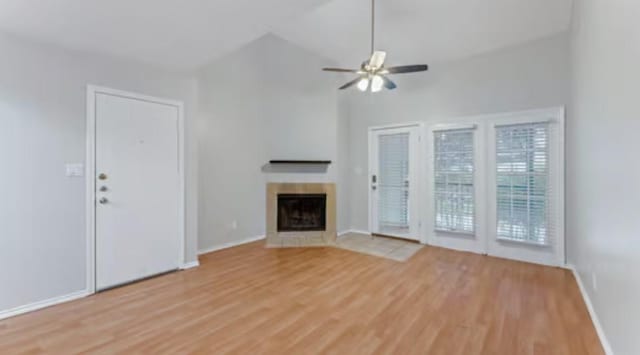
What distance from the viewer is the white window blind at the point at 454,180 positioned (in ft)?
14.3

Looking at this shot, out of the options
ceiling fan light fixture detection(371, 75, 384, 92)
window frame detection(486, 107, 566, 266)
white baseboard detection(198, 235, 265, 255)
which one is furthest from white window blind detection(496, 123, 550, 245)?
white baseboard detection(198, 235, 265, 255)

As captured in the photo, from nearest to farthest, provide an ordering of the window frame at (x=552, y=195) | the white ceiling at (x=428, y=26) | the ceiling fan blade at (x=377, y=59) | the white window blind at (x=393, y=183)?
the ceiling fan blade at (x=377, y=59)
the white ceiling at (x=428, y=26)
the window frame at (x=552, y=195)
the white window blind at (x=393, y=183)

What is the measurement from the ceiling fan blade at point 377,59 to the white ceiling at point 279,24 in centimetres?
78

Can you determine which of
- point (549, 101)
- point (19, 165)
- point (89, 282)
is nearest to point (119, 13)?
point (19, 165)

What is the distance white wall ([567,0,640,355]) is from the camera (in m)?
1.55

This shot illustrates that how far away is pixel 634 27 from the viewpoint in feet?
4.91

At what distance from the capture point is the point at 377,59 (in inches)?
130

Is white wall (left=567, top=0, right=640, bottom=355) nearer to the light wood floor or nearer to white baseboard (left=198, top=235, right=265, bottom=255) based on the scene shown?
the light wood floor

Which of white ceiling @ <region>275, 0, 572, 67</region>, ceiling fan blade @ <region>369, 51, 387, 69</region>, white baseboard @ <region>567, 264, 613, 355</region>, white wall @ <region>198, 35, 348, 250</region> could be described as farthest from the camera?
white wall @ <region>198, 35, 348, 250</region>

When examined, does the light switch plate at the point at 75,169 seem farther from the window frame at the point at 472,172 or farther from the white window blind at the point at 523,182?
the white window blind at the point at 523,182

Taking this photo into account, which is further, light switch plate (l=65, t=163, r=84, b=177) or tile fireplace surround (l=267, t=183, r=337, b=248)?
tile fireplace surround (l=267, t=183, r=337, b=248)

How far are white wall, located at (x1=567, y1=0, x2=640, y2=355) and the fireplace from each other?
3.48 metres

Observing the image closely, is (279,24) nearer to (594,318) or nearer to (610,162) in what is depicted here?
(610,162)

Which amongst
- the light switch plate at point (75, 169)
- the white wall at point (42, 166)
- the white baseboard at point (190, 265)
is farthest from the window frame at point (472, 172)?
the light switch plate at point (75, 169)
